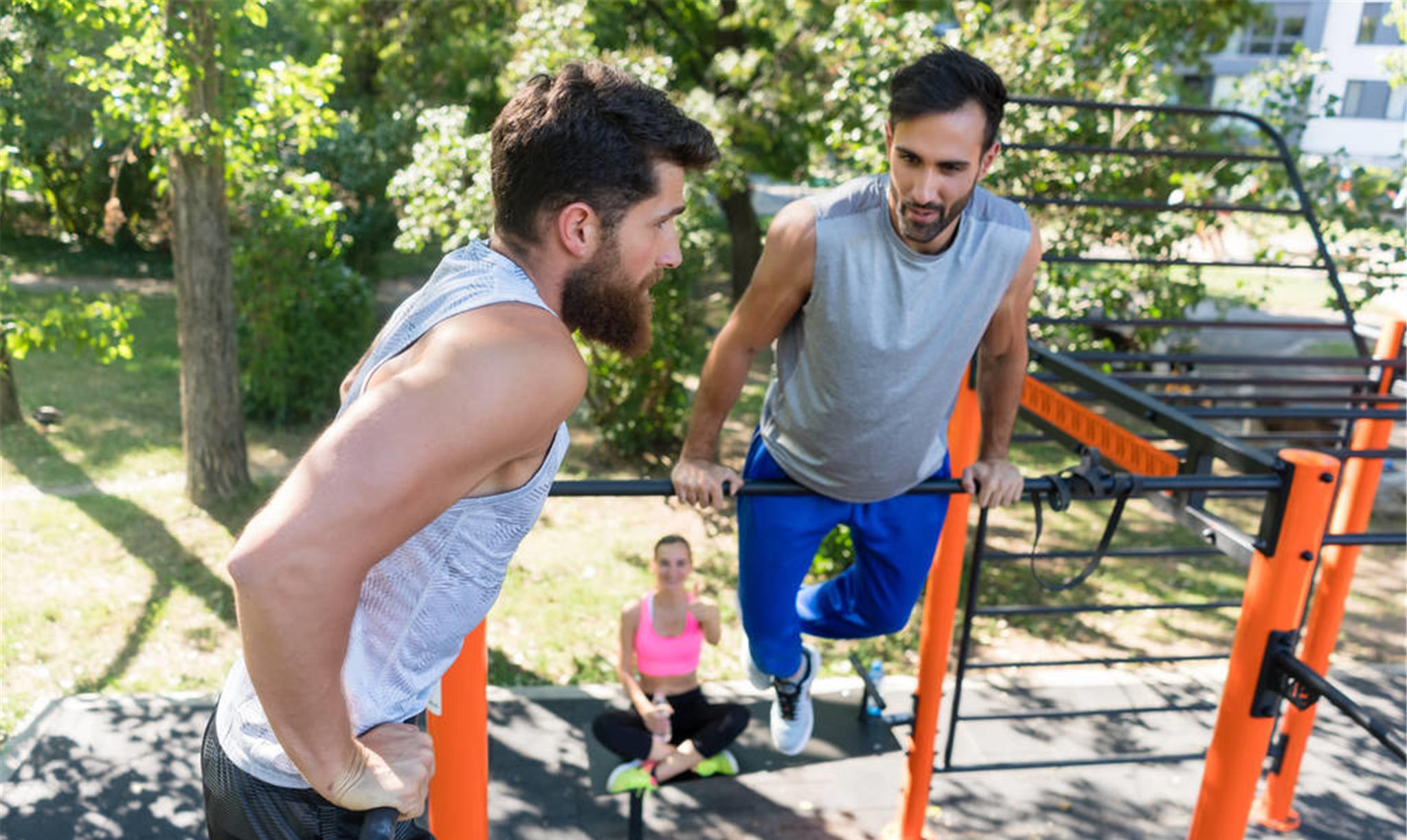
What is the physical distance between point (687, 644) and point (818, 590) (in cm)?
90

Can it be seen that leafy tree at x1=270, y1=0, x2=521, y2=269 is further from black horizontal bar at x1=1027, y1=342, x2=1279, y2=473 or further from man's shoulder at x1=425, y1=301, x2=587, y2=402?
man's shoulder at x1=425, y1=301, x2=587, y2=402

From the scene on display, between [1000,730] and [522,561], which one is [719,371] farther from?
[522,561]

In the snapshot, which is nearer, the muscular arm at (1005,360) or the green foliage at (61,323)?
the muscular arm at (1005,360)

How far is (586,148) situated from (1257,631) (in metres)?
1.82

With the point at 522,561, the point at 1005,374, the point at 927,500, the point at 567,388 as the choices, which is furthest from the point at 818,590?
the point at 522,561

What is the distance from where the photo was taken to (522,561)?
259 inches

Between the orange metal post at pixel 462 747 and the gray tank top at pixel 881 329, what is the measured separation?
0.90m

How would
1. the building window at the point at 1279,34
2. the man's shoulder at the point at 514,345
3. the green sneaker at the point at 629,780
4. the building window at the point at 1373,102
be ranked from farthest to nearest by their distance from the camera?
1. the building window at the point at 1279,34
2. the building window at the point at 1373,102
3. the green sneaker at the point at 629,780
4. the man's shoulder at the point at 514,345

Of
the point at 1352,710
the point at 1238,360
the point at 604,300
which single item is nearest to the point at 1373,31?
the point at 1238,360

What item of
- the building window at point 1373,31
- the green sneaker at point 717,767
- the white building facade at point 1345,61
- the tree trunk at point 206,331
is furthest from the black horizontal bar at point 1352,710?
the building window at point 1373,31

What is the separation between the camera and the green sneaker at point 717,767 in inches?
145

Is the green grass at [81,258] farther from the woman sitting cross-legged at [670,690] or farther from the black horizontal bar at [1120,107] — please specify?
the black horizontal bar at [1120,107]

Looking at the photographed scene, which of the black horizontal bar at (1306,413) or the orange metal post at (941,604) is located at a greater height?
A: the black horizontal bar at (1306,413)

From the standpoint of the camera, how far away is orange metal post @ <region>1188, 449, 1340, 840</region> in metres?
2.19
